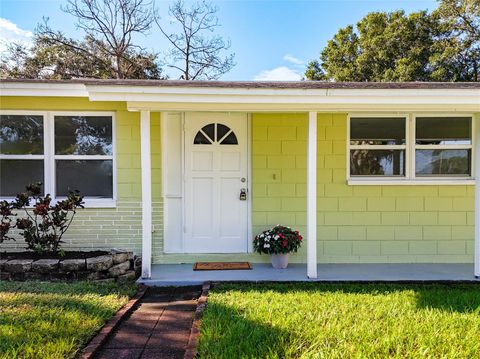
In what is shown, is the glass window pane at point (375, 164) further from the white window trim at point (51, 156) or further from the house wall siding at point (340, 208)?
the white window trim at point (51, 156)

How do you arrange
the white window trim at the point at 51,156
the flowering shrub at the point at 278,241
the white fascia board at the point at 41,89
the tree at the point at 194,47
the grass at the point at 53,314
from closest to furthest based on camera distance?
the grass at the point at 53,314 → the white fascia board at the point at 41,89 → the flowering shrub at the point at 278,241 → the white window trim at the point at 51,156 → the tree at the point at 194,47

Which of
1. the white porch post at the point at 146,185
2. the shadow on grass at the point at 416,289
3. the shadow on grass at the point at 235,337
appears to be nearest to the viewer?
the shadow on grass at the point at 235,337

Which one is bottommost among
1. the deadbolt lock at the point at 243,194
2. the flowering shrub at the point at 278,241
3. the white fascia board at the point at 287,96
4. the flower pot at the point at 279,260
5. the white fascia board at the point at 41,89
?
the flower pot at the point at 279,260

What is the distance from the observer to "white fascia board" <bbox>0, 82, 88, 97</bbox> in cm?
523

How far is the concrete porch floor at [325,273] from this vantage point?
501 centimetres

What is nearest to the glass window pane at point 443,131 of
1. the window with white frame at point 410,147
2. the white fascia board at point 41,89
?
the window with white frame at point 410,147

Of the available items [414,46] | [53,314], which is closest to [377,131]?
[53,314]

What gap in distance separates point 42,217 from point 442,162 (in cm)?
624

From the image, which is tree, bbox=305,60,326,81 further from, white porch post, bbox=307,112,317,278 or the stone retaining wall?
the stone retaining wall

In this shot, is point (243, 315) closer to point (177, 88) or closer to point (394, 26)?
point (177, 88)

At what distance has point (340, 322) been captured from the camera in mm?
3418

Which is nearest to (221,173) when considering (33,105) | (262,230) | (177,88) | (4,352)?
(262,230)

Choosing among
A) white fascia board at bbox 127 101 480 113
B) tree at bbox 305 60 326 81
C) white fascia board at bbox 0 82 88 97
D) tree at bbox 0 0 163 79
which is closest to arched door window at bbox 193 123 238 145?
white fascia board at bbox 127 101 480 113

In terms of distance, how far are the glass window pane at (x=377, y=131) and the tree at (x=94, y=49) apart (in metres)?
15.6
